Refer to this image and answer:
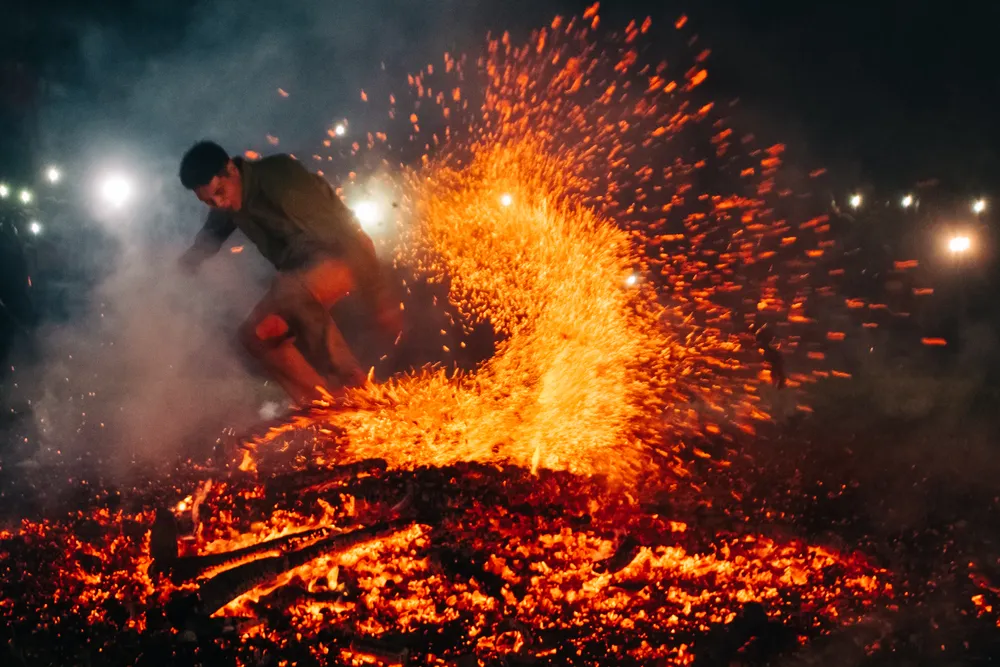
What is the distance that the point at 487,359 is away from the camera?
812 cm

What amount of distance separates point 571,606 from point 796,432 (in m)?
4.52

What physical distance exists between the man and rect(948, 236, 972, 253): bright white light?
38.5 ft

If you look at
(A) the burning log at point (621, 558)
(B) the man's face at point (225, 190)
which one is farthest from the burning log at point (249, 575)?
(B) the man's face at point (225, 190)

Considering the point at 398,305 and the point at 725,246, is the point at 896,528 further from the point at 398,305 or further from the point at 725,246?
the point at 725,246

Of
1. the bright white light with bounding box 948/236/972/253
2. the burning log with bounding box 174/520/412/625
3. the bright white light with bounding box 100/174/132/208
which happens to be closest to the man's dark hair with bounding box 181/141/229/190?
the burning log with bounding box 174/520/412/625

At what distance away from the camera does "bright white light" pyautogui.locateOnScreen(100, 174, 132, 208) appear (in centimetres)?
786

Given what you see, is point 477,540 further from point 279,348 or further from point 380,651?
point 279,348

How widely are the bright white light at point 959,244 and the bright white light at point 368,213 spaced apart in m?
11.4

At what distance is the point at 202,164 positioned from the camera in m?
4.33

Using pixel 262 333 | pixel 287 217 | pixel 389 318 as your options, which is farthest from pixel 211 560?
pixel 389 318

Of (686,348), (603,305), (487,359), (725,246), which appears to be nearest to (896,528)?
(603,305)

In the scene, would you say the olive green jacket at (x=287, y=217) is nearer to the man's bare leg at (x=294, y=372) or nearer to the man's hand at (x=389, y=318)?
the man's bare leg at (x=294, y=372)

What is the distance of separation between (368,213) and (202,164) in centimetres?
570

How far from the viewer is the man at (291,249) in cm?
461
